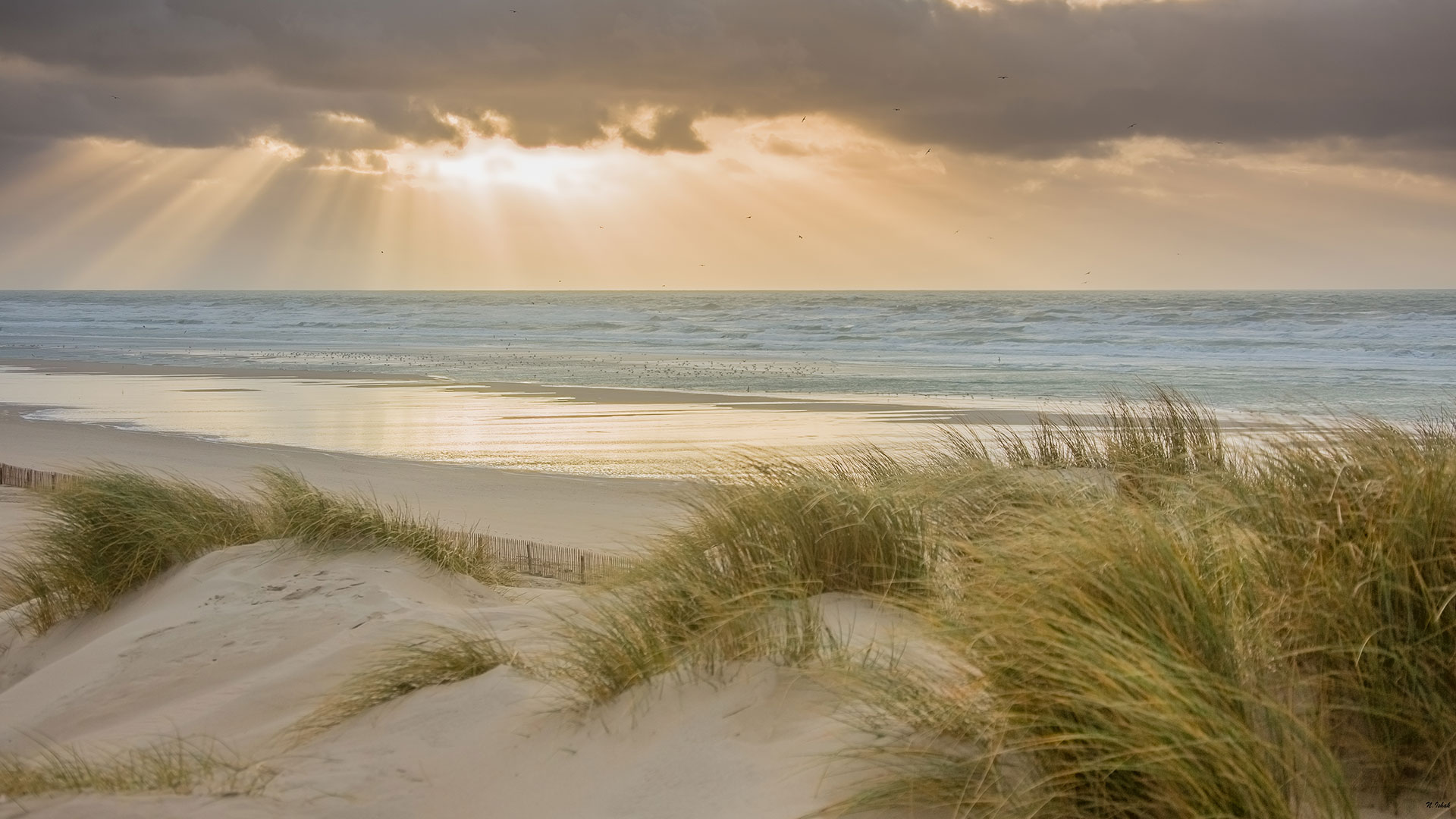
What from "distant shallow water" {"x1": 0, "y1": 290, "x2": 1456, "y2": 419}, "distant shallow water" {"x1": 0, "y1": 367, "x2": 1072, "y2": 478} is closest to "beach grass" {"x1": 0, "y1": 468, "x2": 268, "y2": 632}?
"distant shallow water" {"x1": 0, "y1": 367, "x2": 1072, "y2": 478}

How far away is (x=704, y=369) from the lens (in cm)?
3253

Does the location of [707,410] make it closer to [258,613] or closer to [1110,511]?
[258,613]

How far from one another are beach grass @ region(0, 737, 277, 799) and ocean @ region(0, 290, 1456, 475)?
6.71 meters

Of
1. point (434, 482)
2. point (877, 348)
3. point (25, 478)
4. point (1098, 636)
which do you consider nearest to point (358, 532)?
point (1098, 636)

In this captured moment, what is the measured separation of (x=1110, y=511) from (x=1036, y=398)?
20222 millimetres

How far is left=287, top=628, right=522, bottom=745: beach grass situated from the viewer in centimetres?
501

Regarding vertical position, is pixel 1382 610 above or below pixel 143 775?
above

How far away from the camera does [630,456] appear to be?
15492 millimetres

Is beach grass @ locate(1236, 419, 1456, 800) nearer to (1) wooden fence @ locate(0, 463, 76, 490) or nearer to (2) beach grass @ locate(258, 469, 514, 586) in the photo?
(2) beach grass @ locate(258, 469, 514, 586)

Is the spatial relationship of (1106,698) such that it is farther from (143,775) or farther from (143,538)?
(143,538)

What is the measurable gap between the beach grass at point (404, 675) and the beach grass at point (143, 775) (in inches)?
13.8

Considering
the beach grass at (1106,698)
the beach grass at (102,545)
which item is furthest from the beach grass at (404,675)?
the beach grass at (102,545)

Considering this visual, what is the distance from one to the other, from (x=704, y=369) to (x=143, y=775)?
92.5 feet

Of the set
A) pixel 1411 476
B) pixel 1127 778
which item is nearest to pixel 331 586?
pixel 1127 778
